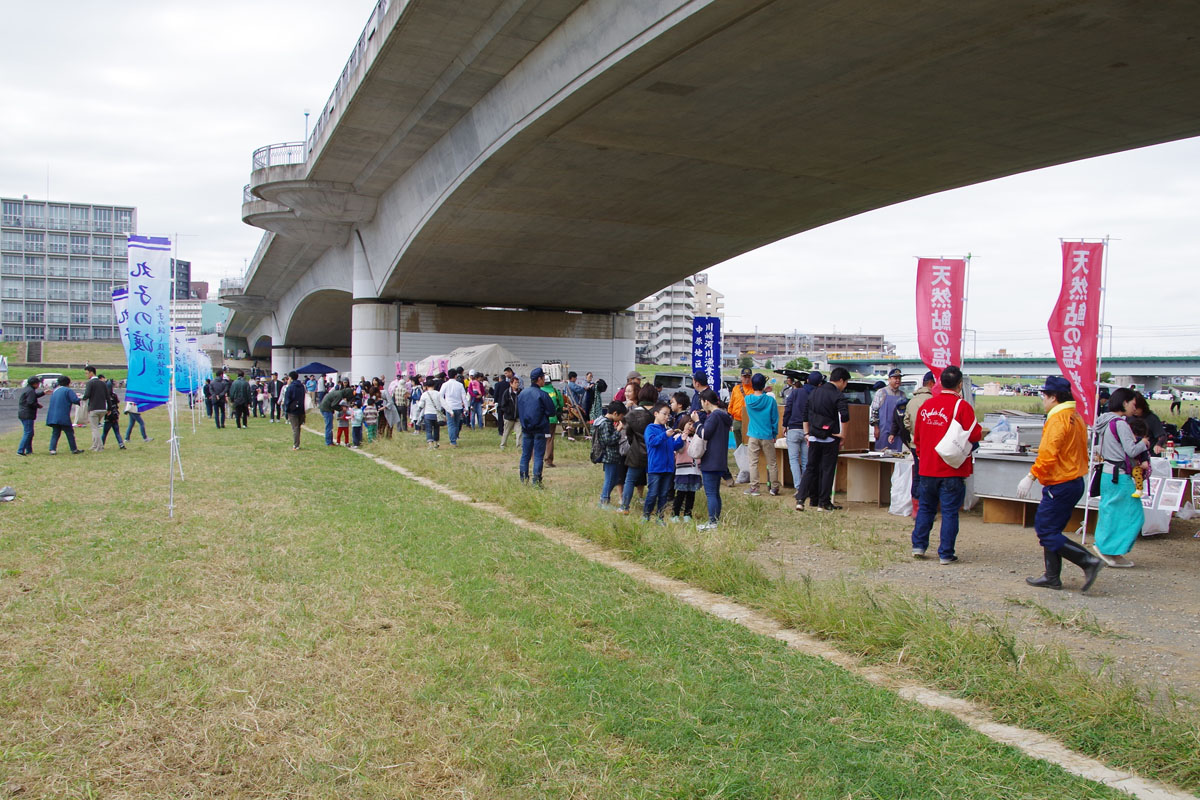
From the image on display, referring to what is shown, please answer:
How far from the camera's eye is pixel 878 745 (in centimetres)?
388

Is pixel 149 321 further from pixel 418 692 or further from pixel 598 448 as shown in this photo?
pixel 418 692

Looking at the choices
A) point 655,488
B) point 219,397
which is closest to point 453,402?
point 655,488

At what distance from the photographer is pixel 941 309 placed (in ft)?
36.8

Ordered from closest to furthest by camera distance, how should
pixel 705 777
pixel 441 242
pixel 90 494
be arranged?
1. pixel 705 777
2. pixel 90 494
3. pixel 441 242

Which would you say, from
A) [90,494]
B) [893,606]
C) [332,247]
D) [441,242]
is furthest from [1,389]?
[893,606]

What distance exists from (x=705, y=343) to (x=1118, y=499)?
1086 cm

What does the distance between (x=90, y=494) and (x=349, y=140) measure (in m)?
15.5

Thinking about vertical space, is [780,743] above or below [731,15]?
below

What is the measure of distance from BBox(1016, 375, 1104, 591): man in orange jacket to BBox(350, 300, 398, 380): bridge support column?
2975cm

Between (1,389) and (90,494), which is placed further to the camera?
(1,389)

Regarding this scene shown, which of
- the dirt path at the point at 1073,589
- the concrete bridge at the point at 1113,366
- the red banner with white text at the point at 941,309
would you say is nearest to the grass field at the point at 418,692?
the dirt path at the point at 1073,589

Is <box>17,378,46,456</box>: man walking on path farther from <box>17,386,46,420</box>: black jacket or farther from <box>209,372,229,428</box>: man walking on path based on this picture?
<box>209,372,229,428</box>: man walking on path

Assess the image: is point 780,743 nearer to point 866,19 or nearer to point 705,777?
point 705,777

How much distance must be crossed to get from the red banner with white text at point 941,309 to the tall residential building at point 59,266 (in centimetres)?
10473
